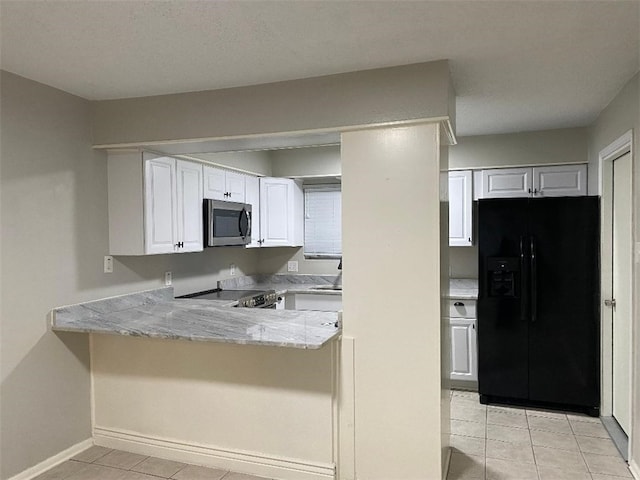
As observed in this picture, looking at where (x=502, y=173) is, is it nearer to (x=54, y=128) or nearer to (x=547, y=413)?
(x=547, y=413)

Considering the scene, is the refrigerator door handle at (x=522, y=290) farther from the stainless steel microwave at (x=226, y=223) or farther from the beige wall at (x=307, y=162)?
the stainless steel microwave at (x=226, y=223)

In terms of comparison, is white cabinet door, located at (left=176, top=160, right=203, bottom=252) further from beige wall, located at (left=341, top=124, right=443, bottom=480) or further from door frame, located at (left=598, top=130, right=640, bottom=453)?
door frame, located at (left=598, top=130, right=640, bottom=453)

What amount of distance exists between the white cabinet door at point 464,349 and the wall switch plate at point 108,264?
2.78 m

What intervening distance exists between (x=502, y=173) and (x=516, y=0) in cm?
260

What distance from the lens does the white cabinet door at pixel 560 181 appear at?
4.02 m

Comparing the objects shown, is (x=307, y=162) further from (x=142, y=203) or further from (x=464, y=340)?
(x=464, y=340)

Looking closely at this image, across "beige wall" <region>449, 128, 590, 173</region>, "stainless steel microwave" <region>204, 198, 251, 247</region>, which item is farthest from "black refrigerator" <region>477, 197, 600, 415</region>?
"stainless steel microwave" <region>204, 198, 251, 247</region>

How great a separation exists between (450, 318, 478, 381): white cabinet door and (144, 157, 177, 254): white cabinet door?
2482 millimetres

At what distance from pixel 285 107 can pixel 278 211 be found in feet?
7.20

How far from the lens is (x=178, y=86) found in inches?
109

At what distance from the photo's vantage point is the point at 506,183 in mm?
4180

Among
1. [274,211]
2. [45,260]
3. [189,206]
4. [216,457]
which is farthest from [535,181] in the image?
[45,260]

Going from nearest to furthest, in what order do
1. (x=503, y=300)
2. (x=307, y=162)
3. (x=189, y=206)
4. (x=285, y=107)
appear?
(x=285, y=107)
(x=189, y=206)
(x=503, y=300)
(x=307, y=162)

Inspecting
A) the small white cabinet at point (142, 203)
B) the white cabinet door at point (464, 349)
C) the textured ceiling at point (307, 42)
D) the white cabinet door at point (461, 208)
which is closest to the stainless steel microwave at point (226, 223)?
the small white cabinet at point (142, 203)
